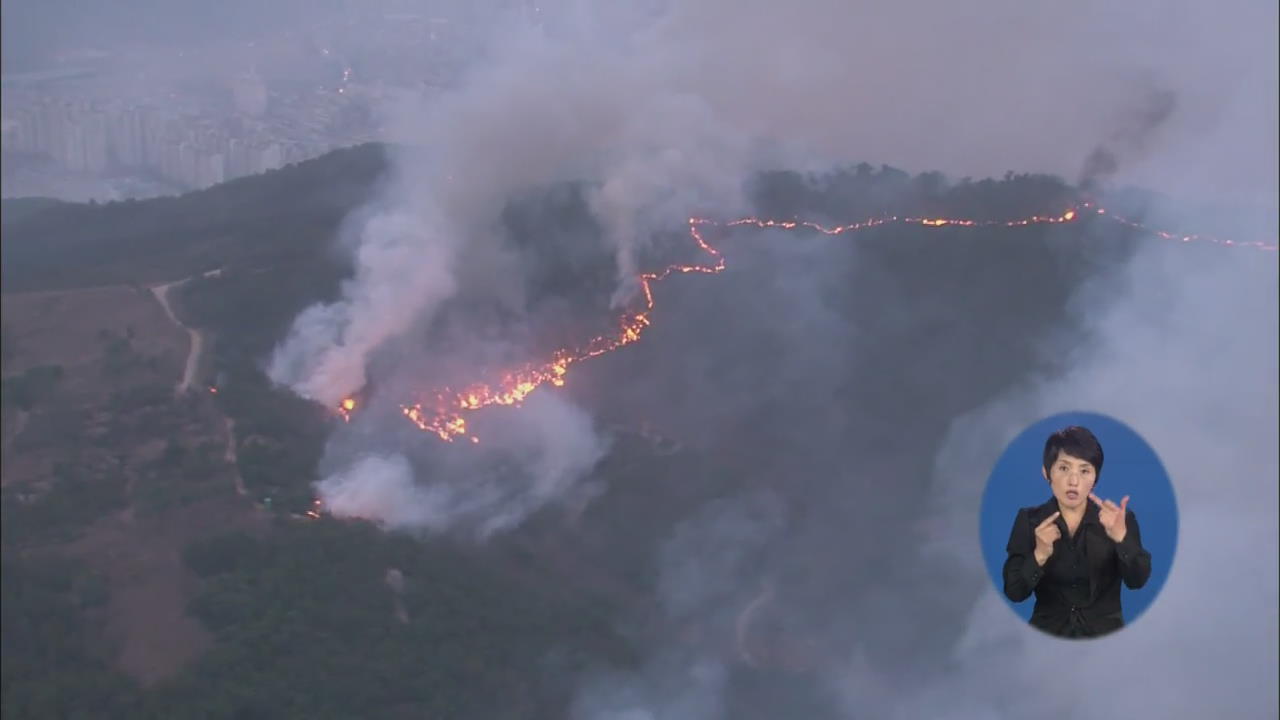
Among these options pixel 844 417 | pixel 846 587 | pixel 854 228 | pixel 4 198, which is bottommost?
pixel 4 198

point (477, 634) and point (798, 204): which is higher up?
point (798, 204)

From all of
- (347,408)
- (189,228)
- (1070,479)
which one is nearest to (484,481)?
(347,408)

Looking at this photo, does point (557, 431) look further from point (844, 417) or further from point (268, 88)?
point (268, 88)

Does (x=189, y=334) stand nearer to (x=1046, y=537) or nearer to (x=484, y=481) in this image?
(x=484, y=481)

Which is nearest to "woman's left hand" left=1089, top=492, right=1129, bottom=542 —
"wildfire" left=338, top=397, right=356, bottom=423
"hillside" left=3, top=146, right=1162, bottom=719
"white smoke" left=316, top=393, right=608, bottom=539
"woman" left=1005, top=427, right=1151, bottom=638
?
"woman" left=1005, top=427, right=1151, bottom=638

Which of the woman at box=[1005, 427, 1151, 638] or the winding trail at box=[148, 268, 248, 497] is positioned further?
the winding trail at box=[148, 268, 248, 497]

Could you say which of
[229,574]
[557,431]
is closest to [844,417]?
[557,431]

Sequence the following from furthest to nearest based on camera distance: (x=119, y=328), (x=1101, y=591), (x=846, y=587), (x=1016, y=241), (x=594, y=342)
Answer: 1. (x=1016, y=241)
2. (x=594, y=342)
3. (x=846, y=587)
4. (x=119, y=328)
5. (x=1101, y=591)

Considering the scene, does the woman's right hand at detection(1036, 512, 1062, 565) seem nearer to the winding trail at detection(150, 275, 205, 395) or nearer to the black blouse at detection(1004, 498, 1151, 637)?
the black blouse at detection(1004, 498, 1151, 637)

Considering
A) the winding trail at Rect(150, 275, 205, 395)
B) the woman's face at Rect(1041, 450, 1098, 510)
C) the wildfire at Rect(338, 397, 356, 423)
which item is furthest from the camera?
the wildfire at Rect(338, 397, 356, 423)
